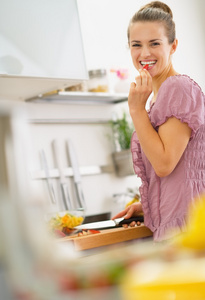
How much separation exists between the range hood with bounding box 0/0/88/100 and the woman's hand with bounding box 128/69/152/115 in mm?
975

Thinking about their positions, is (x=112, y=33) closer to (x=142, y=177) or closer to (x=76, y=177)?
(x=76, y=177)

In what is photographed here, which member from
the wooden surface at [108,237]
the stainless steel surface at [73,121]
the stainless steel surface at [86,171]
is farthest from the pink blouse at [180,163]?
the stainless steel surface at [73,121]

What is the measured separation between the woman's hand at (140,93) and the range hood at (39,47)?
0.98 m

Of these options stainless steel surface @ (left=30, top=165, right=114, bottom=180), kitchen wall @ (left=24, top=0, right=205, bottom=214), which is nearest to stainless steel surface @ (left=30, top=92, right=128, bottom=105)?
kitchen wall @ (left=24, top=0, right=205, bottom=214)

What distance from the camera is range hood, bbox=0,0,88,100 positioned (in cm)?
247

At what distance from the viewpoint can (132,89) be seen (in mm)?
1589

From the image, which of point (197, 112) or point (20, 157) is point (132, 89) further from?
point (20, 157)

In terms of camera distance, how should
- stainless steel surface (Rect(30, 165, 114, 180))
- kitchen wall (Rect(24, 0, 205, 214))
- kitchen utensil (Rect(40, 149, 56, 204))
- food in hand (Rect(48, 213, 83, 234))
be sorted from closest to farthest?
food in hand (Rect(48, 213, 83, 234)), kitchen utensil (Rect(40, 149, 56, 204)), stainless steel surface (Rect(30, 165, 114, 180)), kitchen wall (Rect(24, 0, 205, 214))

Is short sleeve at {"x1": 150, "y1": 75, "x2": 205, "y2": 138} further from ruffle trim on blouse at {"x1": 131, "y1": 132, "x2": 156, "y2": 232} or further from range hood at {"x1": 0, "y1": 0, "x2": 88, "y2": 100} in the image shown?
range hood at {"x1": 0, "y1": 0, "x2": 88, "y2": 100}

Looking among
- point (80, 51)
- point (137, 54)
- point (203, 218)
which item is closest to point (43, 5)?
point (80, 51)

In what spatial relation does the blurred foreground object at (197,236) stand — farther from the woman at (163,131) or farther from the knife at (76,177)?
the knife at (76,177)

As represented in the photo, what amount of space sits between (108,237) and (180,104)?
19.0 inches

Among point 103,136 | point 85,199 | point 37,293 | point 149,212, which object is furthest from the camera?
point 103,136

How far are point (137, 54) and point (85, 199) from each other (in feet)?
5.23
